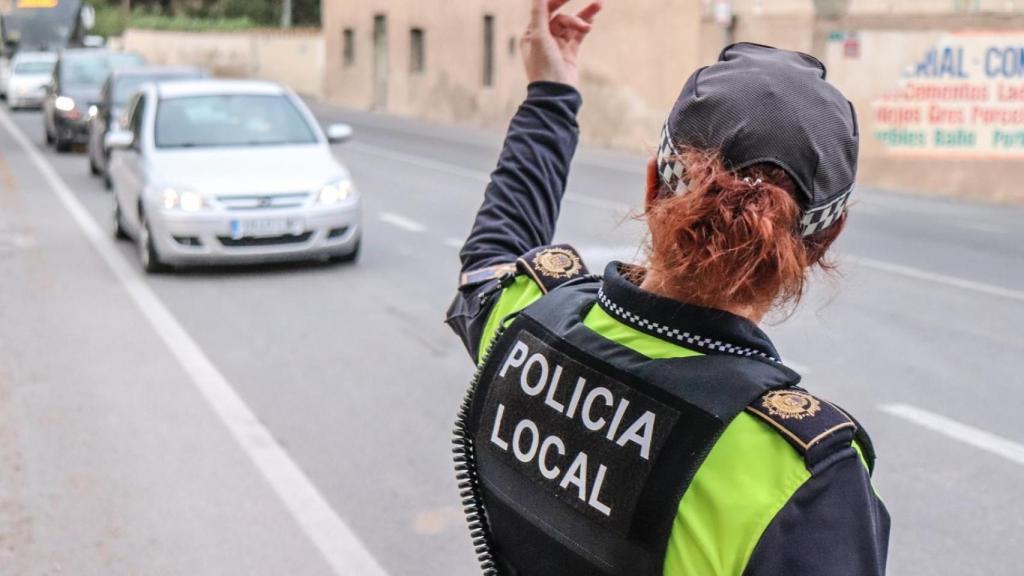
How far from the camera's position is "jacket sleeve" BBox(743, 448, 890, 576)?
1.54 m

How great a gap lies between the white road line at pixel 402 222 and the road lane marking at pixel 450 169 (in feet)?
5.33

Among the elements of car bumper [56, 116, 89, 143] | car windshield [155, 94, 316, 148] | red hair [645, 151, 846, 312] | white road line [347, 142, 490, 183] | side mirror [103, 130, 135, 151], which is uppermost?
red hair [645, 151, 846, 312]

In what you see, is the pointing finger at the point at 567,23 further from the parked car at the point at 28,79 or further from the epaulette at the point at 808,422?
the parked car at the point at 28,79

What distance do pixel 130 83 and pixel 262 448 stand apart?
45.5 ft

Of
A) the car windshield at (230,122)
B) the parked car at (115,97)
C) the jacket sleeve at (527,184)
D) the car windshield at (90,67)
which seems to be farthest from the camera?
the car windshield at (90,67)

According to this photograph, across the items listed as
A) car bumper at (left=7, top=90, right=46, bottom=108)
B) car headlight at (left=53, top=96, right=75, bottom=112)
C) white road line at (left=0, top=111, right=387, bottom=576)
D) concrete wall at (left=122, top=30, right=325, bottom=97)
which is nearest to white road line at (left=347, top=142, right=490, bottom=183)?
car headlight at (left=53, top=96, right=75, bottom=112)

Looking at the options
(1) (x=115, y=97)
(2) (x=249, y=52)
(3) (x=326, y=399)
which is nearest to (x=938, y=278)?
(3) (x=326, y=399)

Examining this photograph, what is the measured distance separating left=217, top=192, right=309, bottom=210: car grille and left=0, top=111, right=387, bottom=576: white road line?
0.92 meters

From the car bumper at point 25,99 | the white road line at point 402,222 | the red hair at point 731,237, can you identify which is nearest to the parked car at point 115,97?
the white road line at point 402,222

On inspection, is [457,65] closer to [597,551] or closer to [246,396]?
[246,396]

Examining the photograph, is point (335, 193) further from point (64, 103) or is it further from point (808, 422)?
point (64, 103)

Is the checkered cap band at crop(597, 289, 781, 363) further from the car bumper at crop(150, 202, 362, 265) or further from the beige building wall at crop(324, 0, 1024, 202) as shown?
the beige building wall at crop(324, 0, 1024, 202)

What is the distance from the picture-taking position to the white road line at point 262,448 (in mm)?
4961

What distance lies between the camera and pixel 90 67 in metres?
24.8
